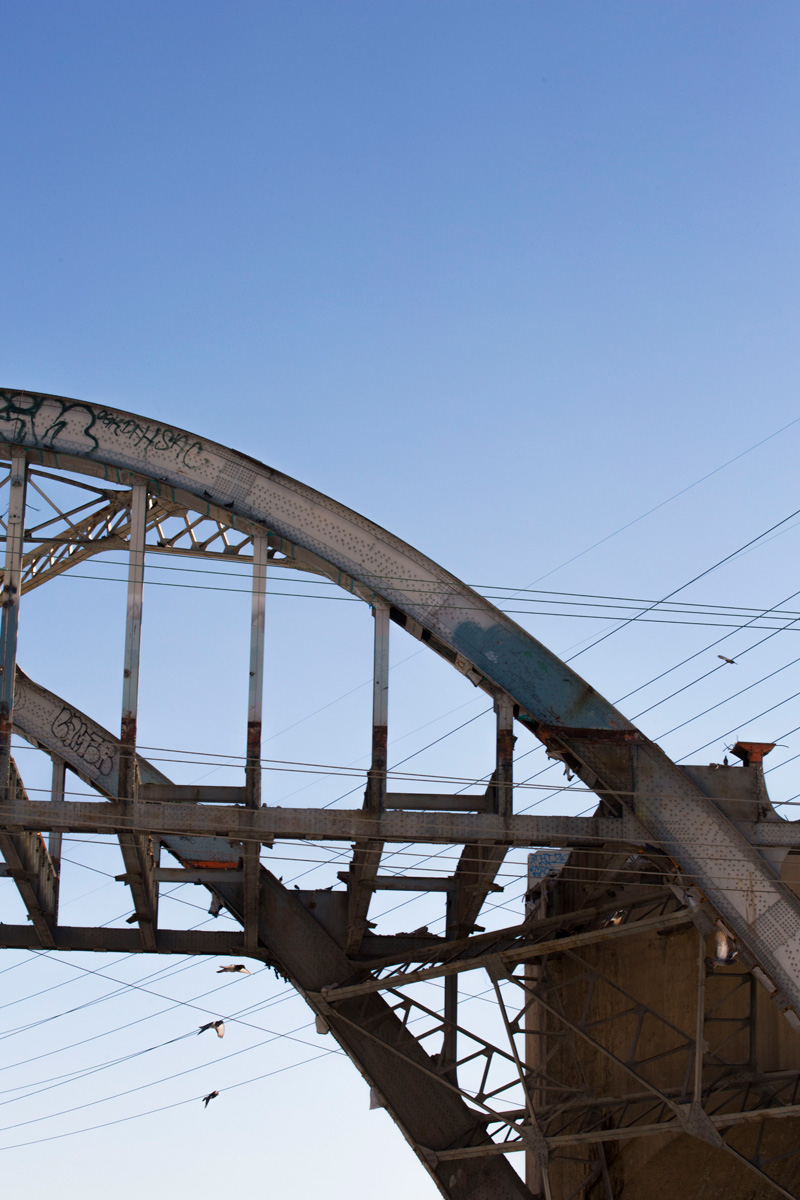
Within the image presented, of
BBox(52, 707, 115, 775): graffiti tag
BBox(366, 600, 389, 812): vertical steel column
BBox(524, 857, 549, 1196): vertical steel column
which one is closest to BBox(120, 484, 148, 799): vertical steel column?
BBox(52, 707, 115, 775): graffiti tag

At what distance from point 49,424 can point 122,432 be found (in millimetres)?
935

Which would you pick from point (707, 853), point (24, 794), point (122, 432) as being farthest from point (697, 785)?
point (24, 794)

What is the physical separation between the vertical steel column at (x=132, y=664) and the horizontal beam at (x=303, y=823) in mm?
408

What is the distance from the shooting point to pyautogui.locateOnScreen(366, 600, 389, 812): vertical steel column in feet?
53.1

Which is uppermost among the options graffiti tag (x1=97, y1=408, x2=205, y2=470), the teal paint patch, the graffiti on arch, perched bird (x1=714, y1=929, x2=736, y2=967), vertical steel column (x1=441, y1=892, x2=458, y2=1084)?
graffiti tag (x1=97, y1=408, x2=205, y2=470)

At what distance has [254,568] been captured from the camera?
17.0 m

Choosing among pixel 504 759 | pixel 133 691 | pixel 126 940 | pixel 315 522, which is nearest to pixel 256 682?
pixel 133 691

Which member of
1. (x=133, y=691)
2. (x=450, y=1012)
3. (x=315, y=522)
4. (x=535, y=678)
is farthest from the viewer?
(x=450, y=1012)

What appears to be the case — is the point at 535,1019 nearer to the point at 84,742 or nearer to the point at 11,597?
the point at 84,742

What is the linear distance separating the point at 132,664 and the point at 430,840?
13.9 feet

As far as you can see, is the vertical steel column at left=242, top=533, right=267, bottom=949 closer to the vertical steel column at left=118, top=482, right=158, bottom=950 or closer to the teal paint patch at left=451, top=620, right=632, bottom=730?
the vertical steel column at left=118, top=482, right=158, bottom=950

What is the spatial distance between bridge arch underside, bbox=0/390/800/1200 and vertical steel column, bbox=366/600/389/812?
0.09ft

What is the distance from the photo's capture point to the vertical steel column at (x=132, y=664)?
16109mm

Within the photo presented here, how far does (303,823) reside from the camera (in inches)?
627
